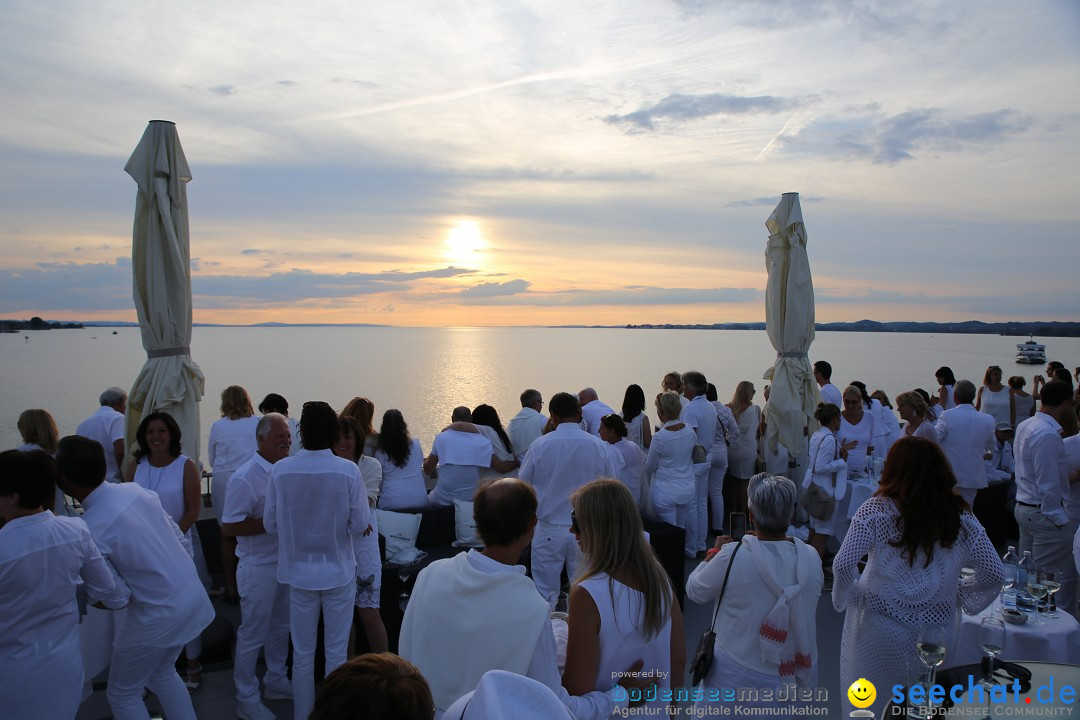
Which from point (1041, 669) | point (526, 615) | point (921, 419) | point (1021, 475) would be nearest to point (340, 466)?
point (526, 615)

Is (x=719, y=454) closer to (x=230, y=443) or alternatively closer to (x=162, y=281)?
(x=230, y=443)

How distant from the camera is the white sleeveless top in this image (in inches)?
86.7

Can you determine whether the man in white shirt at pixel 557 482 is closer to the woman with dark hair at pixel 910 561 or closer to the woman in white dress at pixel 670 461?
the woman in white dress at pixel 670 461

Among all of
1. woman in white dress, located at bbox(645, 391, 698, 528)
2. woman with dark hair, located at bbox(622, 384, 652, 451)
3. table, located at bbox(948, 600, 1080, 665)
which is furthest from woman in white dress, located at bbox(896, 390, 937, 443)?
table, located at bbox(948, 600, 1080, 665)

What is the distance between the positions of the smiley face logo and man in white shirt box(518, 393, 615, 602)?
1995 millimetres

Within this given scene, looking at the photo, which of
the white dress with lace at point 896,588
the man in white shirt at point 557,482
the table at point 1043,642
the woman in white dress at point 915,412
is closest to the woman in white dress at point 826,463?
the woman in white dress at point 915,412

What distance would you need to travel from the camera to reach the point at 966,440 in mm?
6402

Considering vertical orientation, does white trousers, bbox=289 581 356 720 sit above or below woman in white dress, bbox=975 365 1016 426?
below

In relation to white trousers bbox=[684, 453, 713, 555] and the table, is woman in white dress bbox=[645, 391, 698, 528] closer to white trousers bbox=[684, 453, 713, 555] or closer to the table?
white trousers bbox=[684, 453, 713, 555]

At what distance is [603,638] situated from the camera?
2197mm

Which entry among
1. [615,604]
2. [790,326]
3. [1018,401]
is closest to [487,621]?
[615,604]

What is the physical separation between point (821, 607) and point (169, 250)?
233 inches

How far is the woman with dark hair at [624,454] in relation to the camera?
5.69 metres

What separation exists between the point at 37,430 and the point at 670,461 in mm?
4970
